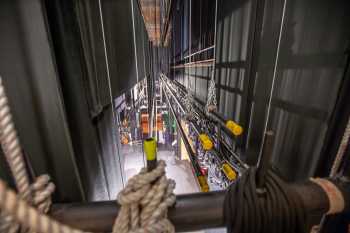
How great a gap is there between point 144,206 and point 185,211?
104 mm

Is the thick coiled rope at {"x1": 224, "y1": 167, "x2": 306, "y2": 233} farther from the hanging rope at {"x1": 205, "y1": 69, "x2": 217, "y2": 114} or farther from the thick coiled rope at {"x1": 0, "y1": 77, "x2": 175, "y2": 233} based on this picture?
the hanging rope at {"x1": 205, "y1": 69, "x2": 217, "y2": 114}

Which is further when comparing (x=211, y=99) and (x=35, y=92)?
(x=211, y=99)

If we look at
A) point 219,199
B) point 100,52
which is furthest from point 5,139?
point 100,52

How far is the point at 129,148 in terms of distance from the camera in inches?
166

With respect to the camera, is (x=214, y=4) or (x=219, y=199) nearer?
(x=219, y=199)

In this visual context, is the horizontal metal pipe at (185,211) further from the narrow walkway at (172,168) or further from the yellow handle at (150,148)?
the narrow walkway at (172,168)

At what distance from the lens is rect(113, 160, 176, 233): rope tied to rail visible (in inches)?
11.4

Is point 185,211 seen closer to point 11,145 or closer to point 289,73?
point 11,145

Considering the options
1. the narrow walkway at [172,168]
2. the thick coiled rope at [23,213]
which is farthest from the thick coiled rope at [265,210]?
the narrow walkway at [172,168]

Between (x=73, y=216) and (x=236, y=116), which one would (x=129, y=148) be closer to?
(x=236, y=116)

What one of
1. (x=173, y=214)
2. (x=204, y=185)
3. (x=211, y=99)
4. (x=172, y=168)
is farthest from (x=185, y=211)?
(x=172, y=168)

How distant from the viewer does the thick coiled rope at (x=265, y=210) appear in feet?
1.05

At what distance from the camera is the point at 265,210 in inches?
12.8

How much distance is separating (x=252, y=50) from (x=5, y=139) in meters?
1.27
